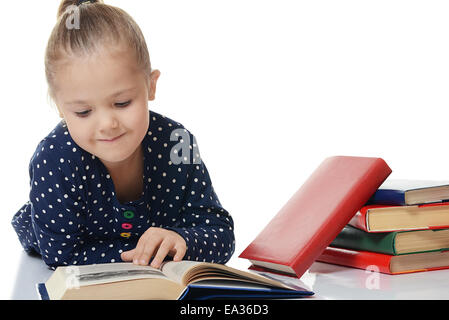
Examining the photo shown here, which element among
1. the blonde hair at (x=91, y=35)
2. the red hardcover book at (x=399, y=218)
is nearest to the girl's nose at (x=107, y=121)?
the blonde hair at (x=91, y=35)

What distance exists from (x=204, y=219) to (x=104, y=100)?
34cm

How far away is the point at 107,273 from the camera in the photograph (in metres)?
0.87

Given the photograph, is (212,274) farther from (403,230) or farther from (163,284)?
(403,230)

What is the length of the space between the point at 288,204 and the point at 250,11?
97 cm

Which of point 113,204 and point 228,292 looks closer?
point 228,292

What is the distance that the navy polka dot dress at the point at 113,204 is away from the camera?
114 centimetres

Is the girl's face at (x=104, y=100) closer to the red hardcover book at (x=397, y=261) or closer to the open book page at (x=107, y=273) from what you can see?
the open book page at (x=107, y=273)

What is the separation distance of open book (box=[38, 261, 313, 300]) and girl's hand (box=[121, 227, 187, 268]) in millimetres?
63

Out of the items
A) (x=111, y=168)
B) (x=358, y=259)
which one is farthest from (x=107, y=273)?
(x=358, y=259)

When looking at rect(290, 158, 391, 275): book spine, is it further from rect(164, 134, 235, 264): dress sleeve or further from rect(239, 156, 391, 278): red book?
rect(164, 134, 235, 264): dress sleeve

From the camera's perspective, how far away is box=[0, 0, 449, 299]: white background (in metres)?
1.95

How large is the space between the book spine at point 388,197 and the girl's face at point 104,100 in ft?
1.52
